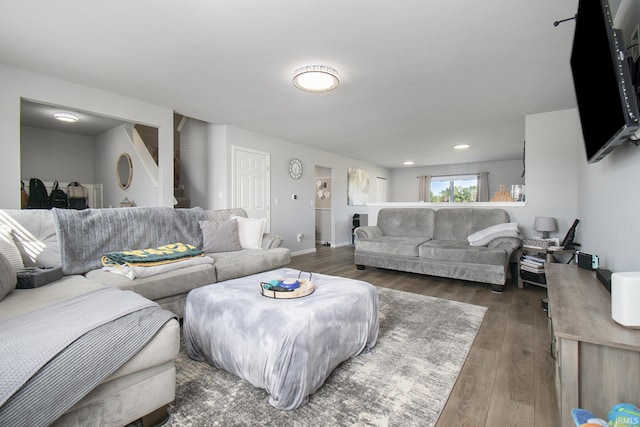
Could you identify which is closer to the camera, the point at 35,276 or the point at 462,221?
the point at 35,276

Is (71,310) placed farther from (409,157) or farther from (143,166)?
(409,157)

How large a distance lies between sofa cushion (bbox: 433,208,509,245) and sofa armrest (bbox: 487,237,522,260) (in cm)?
51

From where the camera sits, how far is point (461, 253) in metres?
3.54

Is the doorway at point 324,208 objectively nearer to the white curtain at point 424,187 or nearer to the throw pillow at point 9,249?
the white curtain at point 424,187

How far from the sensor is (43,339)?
1.00 m

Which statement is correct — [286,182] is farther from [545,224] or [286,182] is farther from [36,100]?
[545,224]

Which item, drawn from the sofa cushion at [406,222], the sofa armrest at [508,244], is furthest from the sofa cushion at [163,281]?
the sofa armrest at [508,244]

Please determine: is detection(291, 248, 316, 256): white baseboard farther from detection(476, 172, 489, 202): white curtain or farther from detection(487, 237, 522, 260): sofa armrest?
detection(476, 172, 489, 202): white curtain

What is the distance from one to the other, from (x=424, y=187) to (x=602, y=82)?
8416mm

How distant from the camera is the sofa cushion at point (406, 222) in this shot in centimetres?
455

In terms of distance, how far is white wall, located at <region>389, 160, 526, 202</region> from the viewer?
26.6 ft

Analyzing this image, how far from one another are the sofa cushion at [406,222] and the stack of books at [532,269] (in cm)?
130

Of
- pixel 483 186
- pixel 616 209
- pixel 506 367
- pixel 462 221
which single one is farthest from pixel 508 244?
pixel 483 186

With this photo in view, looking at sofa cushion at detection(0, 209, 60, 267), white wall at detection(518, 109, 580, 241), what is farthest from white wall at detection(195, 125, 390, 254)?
white wall at detection(518, 109, 580, 241)
